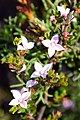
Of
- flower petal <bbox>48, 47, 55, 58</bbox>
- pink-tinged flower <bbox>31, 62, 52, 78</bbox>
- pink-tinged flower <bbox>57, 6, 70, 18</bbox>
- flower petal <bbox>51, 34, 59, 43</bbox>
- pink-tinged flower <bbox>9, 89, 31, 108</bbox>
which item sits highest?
pink-tinged flower <bbox>57, 6, 70, 18</bbox>

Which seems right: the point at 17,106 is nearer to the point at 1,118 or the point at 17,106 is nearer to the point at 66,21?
the point at 66,21

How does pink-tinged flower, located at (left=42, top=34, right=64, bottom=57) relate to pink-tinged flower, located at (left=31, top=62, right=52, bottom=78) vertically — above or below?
above

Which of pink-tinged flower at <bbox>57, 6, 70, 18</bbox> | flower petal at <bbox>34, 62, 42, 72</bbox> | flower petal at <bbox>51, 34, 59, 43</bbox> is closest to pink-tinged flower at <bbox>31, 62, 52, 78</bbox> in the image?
flower petal at <bbox>34, 62, 42, 72</bbox>

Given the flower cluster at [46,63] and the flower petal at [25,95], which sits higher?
the flower cluster at [46,63]

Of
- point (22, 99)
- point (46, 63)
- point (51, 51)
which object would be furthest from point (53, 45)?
point (22, 99)

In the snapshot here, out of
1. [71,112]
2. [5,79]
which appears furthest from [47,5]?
[71,112]

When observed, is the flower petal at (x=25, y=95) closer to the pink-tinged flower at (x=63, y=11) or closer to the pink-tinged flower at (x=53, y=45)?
the pink-tinged flower at (x=53, y=45)

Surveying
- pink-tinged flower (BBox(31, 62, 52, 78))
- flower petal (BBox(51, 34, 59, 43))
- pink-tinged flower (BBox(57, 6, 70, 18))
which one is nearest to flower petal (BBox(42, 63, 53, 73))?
pink-tinged flower (BBox(31, 62, 52, 78))

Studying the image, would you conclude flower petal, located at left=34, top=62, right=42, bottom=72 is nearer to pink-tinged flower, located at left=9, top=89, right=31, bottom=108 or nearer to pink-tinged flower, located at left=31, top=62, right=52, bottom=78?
pink-tinged flower, located at left=31, top=62, right=52, bottom=78

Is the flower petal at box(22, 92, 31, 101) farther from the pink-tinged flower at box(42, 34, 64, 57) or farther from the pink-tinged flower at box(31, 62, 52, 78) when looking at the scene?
the pink-tinged flower at box(42, 34, 64, 57)

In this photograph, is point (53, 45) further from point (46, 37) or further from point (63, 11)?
point (63, 11)

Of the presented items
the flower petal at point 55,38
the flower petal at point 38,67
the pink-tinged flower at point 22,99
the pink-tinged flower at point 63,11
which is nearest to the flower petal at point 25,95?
the pink-tinged flower at point 22,99
